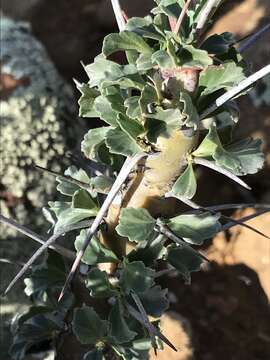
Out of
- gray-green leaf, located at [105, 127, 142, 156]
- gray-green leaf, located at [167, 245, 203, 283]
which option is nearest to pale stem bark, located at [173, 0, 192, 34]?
gray-green leaf, located at [105, 127, 142, 156]

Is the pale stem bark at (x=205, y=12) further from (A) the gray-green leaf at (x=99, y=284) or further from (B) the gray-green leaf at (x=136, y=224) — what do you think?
(A) the gray-green leaf at (x=99, y=284)

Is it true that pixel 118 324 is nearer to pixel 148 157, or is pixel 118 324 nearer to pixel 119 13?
pixel 148 157

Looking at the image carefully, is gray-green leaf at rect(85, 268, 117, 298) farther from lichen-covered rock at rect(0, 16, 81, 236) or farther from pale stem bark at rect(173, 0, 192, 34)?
lichen-covered rock at rect(0, 16, 81, 236)

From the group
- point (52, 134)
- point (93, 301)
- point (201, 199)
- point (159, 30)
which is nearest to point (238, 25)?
point (201, 199)

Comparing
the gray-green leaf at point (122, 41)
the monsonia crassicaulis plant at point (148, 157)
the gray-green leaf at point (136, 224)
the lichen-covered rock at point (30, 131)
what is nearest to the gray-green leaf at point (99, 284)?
the monsonia crassicaulis plant at point (148, 157)

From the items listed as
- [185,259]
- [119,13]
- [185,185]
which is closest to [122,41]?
[119,13]

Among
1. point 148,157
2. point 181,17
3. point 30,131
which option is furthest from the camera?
point 30,131

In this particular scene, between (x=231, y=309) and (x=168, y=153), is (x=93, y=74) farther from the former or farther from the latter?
(x=231, y=309)

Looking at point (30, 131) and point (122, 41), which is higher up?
point (122, 41)
